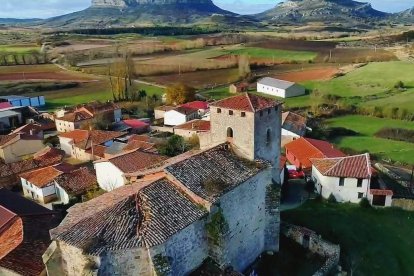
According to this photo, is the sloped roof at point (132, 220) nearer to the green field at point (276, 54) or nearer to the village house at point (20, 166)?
the village house at point (20, 166)

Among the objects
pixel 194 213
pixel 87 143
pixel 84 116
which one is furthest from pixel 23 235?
pixel 84 116

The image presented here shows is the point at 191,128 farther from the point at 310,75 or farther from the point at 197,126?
the point at 310,75

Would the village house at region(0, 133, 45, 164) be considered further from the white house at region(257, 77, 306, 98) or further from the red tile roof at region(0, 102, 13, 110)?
the white house at region(257, 77, 306, 98)

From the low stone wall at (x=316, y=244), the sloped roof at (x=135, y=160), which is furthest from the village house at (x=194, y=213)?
the sloped roof at (x=135, y=160)

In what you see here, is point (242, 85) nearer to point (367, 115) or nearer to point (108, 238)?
point (367, 115)

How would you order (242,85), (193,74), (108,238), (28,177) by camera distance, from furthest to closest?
(193,74) < (242,85) < (28,177) < (108,238)

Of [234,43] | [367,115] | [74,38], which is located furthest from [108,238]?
[74,38]

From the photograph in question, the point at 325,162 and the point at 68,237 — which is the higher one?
the point at 68,237
